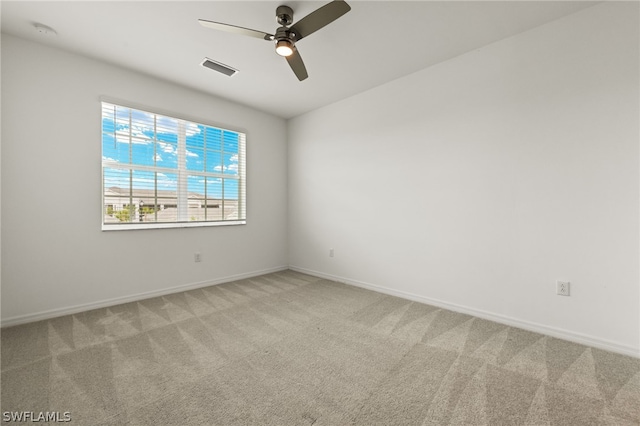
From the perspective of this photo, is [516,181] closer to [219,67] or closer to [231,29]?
[231,29]

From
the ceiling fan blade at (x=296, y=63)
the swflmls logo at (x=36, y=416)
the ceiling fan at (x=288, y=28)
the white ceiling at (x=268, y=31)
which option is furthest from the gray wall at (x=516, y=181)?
the swflmls logo at (x=36, y=416)

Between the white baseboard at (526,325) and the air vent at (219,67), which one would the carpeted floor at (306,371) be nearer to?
the white baseboard at (526,325)

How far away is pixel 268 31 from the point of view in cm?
239

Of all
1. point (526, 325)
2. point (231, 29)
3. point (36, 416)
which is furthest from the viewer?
point (526, 325)

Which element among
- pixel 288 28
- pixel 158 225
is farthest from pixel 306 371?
pixel 158 225

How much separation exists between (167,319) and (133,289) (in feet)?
2.78

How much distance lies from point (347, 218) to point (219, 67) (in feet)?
8.03

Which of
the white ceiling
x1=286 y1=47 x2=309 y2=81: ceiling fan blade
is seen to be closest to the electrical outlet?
the white ceiling

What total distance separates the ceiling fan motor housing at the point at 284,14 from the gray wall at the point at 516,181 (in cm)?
168

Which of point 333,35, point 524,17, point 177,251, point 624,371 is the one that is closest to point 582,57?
point 524,17

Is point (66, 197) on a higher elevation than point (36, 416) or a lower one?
higher

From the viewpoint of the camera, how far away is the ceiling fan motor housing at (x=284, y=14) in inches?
80.7

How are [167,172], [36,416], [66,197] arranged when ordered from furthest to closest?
[167,172]
[66,197]
[36,416]

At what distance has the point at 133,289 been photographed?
10.1ft
